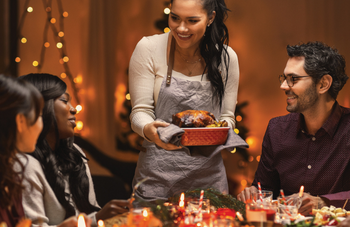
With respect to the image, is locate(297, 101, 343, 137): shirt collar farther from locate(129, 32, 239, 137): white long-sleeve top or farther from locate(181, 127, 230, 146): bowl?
locate(181, 127, 230, 146): bowl

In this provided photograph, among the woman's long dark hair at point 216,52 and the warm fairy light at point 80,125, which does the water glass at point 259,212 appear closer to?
the woman's long dark hair at point 216,52

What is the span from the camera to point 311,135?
99.9 inches

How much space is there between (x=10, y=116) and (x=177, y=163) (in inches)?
45.4

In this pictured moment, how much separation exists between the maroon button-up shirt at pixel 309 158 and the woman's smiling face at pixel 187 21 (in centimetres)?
96

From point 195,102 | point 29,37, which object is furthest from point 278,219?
point 29,37

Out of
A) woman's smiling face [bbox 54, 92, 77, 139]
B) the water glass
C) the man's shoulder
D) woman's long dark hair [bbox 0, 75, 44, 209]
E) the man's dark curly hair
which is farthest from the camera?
the man's shoulder

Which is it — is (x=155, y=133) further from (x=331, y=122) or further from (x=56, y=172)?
(x=331, y=122)

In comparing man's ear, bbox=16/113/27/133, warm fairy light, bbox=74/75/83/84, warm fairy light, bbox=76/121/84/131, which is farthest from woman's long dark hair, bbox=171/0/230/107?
warm fairy light, bbox=76/121/84/131

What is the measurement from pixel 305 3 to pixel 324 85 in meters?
1.73

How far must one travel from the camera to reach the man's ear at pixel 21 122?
1316mm

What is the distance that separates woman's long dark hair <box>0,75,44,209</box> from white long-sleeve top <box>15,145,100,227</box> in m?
0.19

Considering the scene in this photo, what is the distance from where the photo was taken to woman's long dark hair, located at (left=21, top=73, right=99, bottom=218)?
1.86m

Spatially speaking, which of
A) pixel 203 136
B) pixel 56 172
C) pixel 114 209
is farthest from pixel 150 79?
pixel 114 209

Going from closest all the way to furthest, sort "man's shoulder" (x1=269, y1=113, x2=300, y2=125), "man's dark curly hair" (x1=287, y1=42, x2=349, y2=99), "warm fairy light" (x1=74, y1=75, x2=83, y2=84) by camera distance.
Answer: "man's dark curly hair" (x1=287, y1=42, x2=349, y2=99), "man's shoulder" (x1=269, y1=113, x2=300, y2=125), "warm fairy light" (x1=74, y1=75, x2=83, y2=84)
